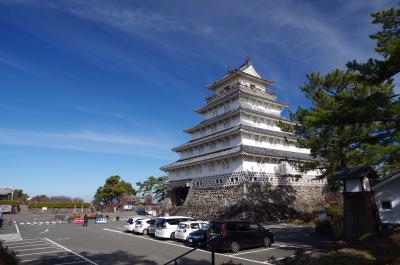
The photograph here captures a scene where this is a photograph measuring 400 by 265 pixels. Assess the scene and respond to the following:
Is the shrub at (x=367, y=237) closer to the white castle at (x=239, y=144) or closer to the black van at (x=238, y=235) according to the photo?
the black van at (x=238, y=235)

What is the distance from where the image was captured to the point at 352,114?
14.3 m

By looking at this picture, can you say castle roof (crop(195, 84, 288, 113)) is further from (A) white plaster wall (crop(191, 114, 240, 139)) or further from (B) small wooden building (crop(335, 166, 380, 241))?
(B) small wooden building (crop(335, 166, 380, 241))

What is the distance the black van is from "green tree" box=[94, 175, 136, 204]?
224 feet

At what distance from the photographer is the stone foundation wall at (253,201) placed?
32.2 metres

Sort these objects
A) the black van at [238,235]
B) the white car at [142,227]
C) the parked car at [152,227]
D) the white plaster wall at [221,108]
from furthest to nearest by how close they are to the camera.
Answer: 1. the white plaster wall at [221,108]
2. the white car at [142,227]
3. the parked car at [152,227]
4. the black van at [238,235]

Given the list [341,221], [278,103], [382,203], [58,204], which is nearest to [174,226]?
[341,221]

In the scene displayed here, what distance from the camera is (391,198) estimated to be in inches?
762

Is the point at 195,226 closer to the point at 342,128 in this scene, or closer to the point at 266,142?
the point at 342,128

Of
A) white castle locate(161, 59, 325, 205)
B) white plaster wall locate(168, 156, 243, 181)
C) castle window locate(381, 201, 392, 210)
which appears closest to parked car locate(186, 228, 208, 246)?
castle window locate(381, 201, 392, 210)

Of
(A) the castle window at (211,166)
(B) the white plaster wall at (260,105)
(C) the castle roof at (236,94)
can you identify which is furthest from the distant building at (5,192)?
(B) the white plaster wall at (260,105)

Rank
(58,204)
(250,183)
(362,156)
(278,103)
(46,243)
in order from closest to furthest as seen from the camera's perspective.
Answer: (46,243), (362,156), (250,183), (278,103), (58,204)

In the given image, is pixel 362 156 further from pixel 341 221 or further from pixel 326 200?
pixel 326 200

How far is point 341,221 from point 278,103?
2768 centimetres

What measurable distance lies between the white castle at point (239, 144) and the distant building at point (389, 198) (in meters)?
13.4
